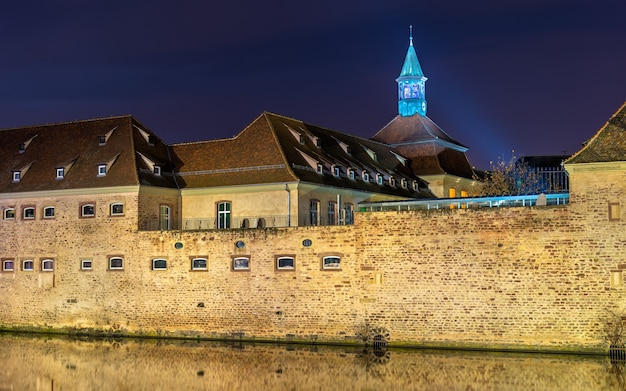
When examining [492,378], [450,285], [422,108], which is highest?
[422,108]

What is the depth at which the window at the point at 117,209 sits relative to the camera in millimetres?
41938

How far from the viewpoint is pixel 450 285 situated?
1355 inches

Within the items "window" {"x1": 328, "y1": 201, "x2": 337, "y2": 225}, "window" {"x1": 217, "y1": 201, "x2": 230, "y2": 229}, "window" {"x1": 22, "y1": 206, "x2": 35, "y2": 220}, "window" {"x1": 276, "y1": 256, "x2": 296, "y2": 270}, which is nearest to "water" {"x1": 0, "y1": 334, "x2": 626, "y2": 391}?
"window" {"x1": 276, "y1": 256, "x2": 296, "y2": 270}

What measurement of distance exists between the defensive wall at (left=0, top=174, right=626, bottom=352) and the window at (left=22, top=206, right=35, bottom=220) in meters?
0.45

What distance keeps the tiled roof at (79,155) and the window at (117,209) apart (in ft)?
3.19

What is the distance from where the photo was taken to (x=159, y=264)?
1592 inches

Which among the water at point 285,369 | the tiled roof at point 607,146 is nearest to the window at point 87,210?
the water at point 285,369

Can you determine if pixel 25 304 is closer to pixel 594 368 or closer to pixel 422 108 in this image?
pixel 594 368

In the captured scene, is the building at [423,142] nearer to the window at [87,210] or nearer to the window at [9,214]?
the window at [87,210]

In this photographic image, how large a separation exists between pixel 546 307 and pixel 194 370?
13321mm

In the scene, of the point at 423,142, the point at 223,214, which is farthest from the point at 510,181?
the point at 223,214

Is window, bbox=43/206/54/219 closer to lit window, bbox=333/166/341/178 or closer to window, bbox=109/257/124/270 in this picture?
window, bbox=109/257/124/270

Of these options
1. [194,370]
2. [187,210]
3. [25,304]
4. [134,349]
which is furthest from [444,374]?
[25,304]

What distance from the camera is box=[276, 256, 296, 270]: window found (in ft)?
123
